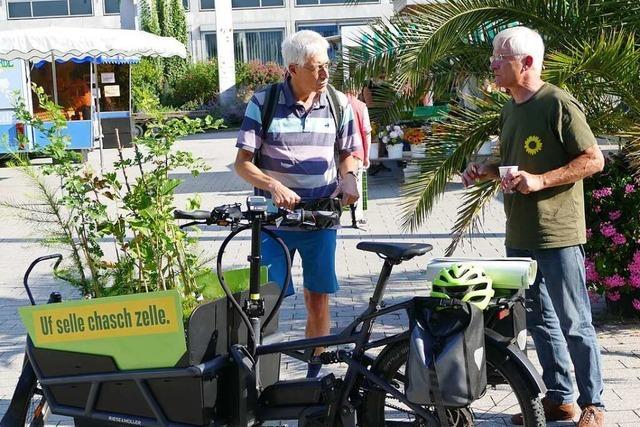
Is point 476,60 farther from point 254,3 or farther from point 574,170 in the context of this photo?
point 254,3

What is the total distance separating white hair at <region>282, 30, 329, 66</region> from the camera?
4.39 metres

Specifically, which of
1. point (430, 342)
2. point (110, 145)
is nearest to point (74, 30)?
point (110, 145)

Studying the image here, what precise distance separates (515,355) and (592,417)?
3.14 ft

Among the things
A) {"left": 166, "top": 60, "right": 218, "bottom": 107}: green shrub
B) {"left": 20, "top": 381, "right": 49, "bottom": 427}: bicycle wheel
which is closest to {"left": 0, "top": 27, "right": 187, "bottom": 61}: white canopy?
{"left": 20, "top": 381, "right": 49, "bottom": 427}: bicycle wheel

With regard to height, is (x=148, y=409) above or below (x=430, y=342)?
below

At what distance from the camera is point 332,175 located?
4.69 meters

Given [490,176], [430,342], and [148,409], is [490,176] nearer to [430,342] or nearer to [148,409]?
[430,342]

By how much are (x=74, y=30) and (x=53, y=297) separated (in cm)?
1564

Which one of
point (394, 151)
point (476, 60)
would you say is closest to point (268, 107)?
point (476, 60)

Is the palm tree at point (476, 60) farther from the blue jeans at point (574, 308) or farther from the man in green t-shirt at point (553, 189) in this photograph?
the blue jeans at point (574, 308)

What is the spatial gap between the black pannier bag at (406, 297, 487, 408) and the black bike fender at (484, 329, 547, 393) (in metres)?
0.15

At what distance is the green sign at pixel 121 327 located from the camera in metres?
3.59

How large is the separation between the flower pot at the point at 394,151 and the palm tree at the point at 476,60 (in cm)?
914

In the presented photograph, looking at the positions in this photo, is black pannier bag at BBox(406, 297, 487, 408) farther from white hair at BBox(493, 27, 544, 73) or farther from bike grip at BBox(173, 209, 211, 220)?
white hair at BBox(493, 27, 544, 73)
